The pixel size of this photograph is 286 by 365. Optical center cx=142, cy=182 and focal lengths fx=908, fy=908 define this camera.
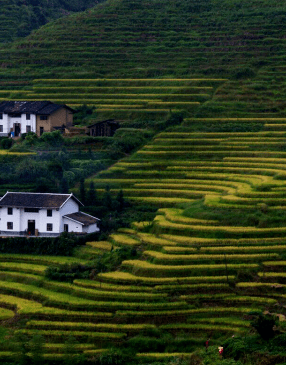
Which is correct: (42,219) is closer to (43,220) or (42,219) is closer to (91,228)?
(43,220)

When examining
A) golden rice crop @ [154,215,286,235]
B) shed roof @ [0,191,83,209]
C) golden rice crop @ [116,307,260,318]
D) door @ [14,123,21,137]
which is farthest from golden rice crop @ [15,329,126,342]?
door @ [14,123,21,137]

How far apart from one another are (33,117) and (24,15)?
121 ft

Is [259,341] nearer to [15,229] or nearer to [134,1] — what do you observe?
[15,229]

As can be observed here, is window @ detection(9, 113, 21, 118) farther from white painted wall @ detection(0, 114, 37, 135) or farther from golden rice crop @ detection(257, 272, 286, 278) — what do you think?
golden rice crop @ detection(257, 272, 286, 278)

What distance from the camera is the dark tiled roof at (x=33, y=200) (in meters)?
49.8

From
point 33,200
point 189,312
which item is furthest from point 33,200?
point 189,312

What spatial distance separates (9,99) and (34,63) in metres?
8.46

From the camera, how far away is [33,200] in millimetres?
50188

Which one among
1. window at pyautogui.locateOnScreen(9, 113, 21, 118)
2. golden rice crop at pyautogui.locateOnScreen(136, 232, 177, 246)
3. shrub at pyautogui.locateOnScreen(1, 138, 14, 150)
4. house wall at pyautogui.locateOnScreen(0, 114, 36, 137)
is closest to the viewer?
golden rice crop at pyautogui.locateOnScreen(136, 232, 177, 246)

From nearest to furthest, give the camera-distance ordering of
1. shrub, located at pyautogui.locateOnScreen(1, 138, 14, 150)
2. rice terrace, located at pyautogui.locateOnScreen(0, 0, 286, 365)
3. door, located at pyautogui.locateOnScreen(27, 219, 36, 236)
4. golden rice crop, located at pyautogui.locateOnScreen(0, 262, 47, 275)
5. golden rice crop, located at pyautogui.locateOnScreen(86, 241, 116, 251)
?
rice terrace, located at pyautogui.locateOnScreen(0, 0, 286, 365)
golden rice crop, located at pyautogui.locateOnScreen(0, 262, 47, 275)
golden rice crop, located at pyautogui.locateOnScreen(86, 241, 116, 251)
door, located at pyautogui.locateOnScreen(27, 219, 36, 236)
shrub, located at pyautogui.locateOnScreen(1, 138, 14, 150)

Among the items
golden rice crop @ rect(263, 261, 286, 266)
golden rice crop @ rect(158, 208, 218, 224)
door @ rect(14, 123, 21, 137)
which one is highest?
door @ rect(14, 123, 21, 137)

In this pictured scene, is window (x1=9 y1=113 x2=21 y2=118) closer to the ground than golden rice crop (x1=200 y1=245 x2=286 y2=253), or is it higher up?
higher up

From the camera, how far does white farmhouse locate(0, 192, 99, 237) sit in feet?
163

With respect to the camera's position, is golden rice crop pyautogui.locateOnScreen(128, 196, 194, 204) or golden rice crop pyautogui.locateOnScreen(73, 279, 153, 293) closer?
golden rice crop pyautogui.locateOnScreen(73, 279, 153, 293)
